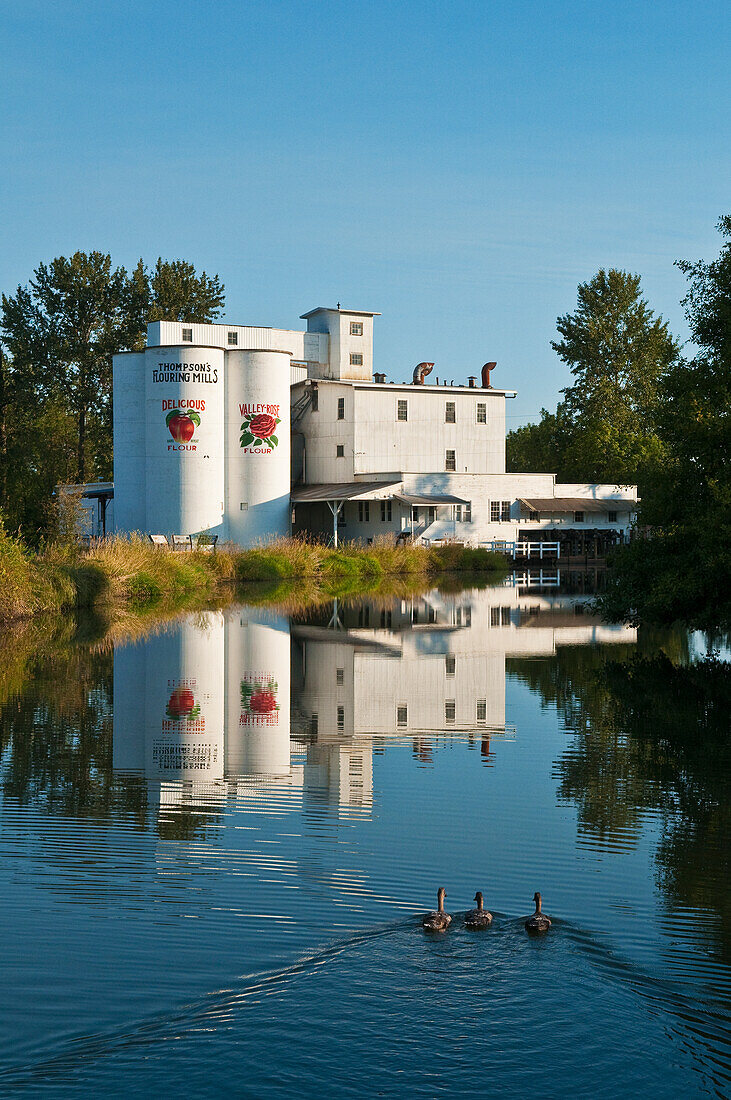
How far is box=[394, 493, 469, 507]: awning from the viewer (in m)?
58.9

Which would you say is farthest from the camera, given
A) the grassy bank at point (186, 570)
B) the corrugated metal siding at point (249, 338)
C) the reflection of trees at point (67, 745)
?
the corrugated metal siding at point (249, 338)

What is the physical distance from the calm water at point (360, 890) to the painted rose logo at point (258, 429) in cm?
4025

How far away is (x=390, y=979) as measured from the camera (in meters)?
6.93

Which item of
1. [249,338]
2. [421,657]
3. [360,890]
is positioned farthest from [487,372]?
[360,890]

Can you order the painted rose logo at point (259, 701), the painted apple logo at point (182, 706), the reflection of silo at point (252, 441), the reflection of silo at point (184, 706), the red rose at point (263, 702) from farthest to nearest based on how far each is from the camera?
the reflection of silo at point (252, 441)
the red rose at point (263, 702)
the painted apple logo at point (182, 706)
the painted rose logo at point (259, 701)
the reflection of silo at point (184, 706)

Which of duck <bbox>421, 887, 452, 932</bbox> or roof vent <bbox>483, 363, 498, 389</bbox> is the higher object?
roof vent <bbox>483, 363, 498, 389</bbox>

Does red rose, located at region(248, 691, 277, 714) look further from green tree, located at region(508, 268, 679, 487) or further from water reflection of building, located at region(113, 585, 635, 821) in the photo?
green tree, located at region(508, 268, 679, 487)

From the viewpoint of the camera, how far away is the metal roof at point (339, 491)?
59.0 metres

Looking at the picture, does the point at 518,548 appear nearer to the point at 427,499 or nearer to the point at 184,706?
the point at 427,499

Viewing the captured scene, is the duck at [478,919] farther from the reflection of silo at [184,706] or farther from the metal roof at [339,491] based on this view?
the metal roof at [339,491]

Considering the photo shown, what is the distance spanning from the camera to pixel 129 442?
6056 centimetres

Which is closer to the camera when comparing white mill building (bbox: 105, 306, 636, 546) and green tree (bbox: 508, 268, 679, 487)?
white mill building (bbox: 105, 306, 636, 546)

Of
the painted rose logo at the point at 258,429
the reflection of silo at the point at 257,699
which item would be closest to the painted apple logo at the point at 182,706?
the reflection of silo at the point at 257,699

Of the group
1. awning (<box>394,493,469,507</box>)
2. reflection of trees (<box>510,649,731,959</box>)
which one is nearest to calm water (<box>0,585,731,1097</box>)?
reflection of trees (<box>510,649,731,959</box>)
